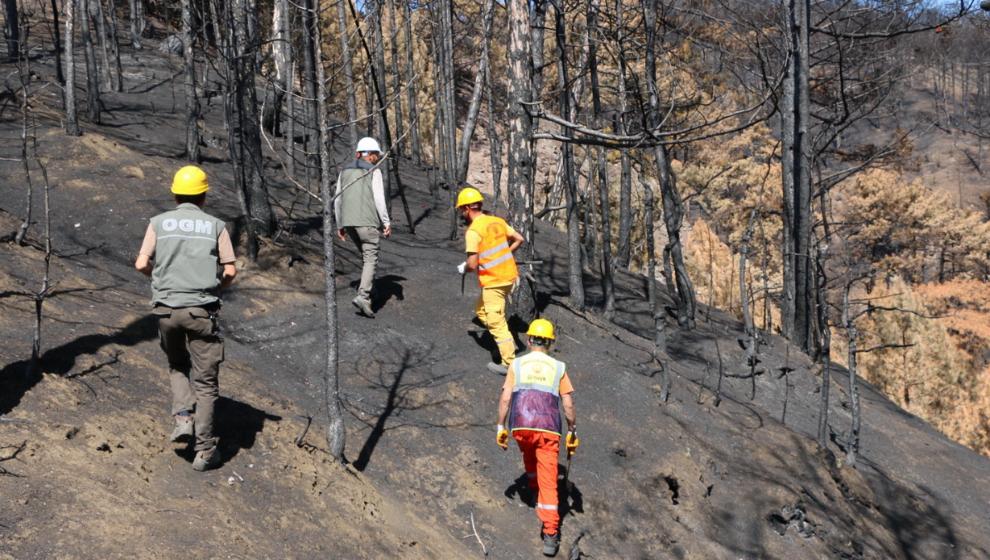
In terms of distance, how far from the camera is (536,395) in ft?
19.2

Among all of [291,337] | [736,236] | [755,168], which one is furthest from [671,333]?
[755,168]

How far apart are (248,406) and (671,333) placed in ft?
25.4

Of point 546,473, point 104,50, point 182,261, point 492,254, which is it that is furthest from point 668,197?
point 104,50

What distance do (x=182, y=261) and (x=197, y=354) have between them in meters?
0.55

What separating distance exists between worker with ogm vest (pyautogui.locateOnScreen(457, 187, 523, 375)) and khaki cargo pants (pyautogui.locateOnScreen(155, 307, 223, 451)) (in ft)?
9.64

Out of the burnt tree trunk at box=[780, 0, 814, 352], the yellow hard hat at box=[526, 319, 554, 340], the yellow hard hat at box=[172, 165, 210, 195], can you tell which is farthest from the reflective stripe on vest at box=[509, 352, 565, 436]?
the burnt tree trunk at box=[780, 0, 814, 352]

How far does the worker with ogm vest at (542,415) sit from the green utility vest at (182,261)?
2.19 meters

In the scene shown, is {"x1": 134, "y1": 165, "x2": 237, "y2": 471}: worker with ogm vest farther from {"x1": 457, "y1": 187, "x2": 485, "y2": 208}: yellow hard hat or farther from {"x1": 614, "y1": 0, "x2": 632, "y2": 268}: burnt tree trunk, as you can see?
{"x1": 614, "y1": 0, "x2": 632, "y2": 268}: burnt tree trunk

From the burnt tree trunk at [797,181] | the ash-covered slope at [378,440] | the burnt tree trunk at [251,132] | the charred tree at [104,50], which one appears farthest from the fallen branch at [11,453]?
the charred tree at [104,50]

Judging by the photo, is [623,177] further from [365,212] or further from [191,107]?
[365,212]

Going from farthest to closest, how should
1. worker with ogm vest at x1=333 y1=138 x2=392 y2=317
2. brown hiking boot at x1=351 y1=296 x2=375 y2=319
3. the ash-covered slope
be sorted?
1. brown hiking boot at x1=351 y1=296 x2=375 y2=319
2. worker with ogm vest at x1=333 y1=138 x2=392 y2=317
3. the ash-covered slope

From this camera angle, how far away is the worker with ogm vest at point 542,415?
5812 mm

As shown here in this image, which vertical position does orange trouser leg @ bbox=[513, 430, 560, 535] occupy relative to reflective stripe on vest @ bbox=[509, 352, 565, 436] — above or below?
below

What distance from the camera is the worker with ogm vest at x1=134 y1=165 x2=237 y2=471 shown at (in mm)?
4836
